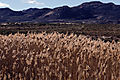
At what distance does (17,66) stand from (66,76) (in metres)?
1.08

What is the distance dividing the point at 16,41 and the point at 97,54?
2.18 m

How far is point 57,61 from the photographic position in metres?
5.20

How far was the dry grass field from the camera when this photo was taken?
4566 millimetres

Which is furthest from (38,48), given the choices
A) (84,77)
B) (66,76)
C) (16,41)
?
(84,77)

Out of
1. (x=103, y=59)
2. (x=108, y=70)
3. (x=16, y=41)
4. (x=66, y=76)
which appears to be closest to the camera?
(x=66, y=76)

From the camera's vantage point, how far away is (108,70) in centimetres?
508

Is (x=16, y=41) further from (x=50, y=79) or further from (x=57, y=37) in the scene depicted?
(x=50, y=79)

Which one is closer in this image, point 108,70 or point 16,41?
point 108,70

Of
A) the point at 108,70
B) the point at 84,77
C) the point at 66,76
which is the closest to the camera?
the point at 84,77

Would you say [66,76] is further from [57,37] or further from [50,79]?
[57,37]

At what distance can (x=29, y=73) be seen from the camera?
487cm

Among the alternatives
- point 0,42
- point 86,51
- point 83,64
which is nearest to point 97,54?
point 86,51

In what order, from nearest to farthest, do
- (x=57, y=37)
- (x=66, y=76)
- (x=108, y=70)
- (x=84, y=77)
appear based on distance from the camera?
(x=84, y=77) < (x=66, y=76) < (x=108, y=70) < (x=57, y=37)

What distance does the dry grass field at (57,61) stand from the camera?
15.0ft
